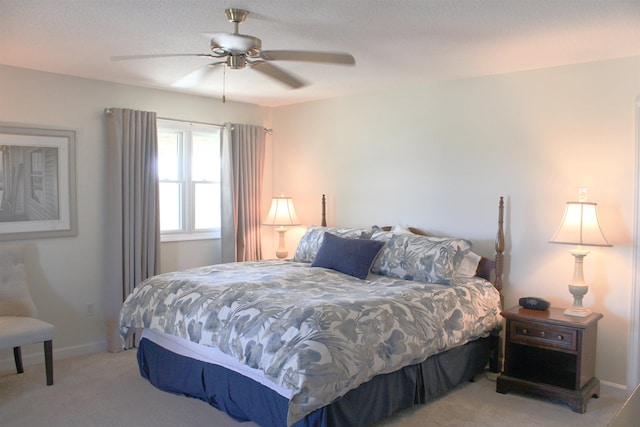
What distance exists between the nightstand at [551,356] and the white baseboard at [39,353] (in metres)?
3.30

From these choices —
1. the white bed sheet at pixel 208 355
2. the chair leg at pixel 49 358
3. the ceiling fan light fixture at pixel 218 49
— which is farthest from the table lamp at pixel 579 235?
the chair leg at pixel 49 358

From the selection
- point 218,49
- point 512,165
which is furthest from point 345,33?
point 512,165

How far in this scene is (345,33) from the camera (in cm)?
315

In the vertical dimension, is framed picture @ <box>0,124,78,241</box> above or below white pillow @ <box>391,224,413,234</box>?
above

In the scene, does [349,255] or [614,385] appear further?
[349,255]

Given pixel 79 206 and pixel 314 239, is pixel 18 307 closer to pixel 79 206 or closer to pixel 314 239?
pixel 79 206

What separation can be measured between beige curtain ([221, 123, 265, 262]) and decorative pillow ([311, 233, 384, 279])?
1350 mm

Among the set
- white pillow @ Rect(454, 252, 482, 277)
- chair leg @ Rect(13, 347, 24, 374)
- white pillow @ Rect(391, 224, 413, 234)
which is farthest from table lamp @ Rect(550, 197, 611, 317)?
chair leg @ Rect(13, 347, 24, 374)

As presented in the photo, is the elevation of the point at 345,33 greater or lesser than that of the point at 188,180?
greater

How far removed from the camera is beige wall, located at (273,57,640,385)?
12.0ft

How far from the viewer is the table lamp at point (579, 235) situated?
11.4 feet

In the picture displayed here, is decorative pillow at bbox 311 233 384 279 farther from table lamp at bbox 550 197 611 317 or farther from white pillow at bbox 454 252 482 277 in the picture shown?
table lamp at bbox 550 197 611 317

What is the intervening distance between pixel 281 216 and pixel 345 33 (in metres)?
2.57

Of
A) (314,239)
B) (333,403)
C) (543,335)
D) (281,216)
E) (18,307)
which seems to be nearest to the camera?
(333,403)
